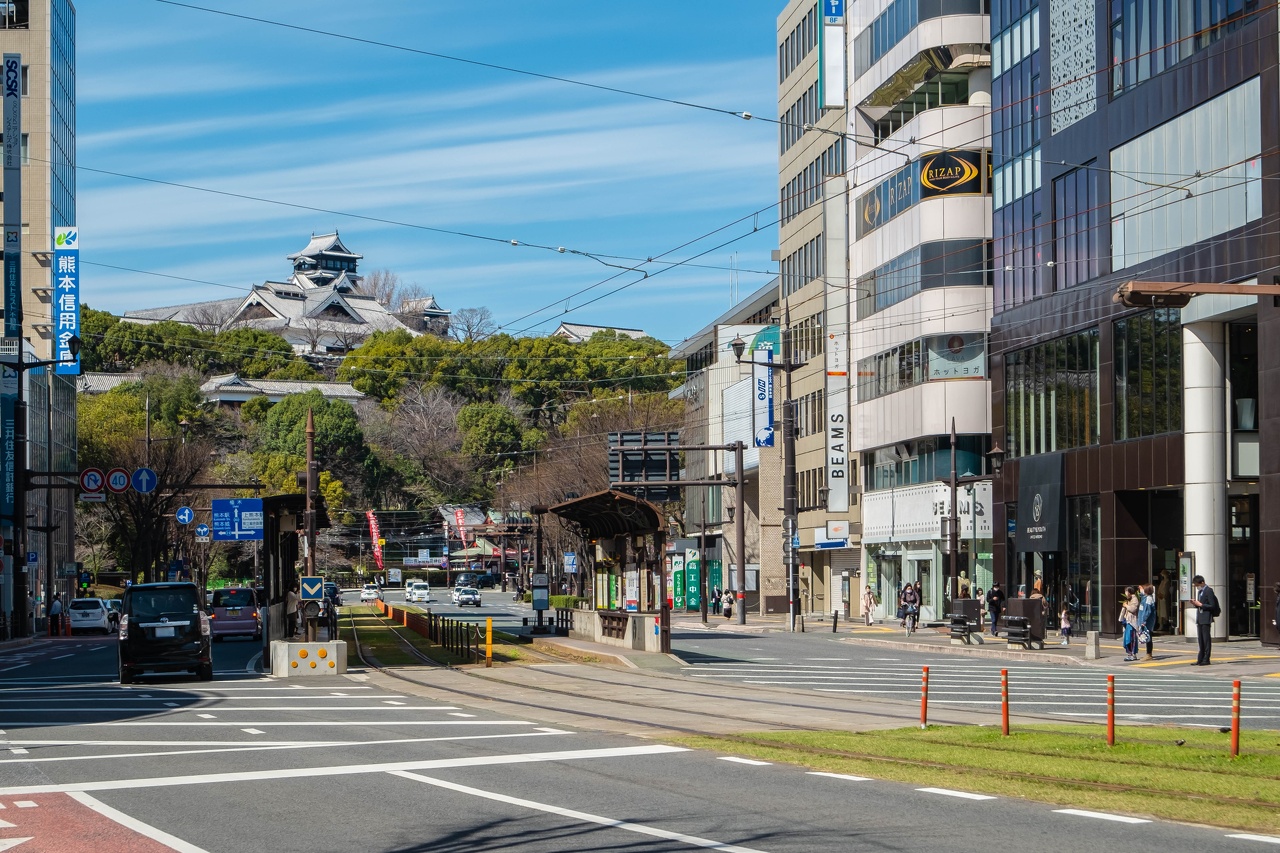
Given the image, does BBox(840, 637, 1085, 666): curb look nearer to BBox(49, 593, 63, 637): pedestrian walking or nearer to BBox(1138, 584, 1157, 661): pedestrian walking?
BBox(1138, 584, 1157, 661): pedestrian walking

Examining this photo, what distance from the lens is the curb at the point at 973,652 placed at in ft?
122

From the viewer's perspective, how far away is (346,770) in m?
15.1

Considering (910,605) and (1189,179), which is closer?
(1189,179)

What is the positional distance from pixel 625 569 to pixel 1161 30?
70.9 ft

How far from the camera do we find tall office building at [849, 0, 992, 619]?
194 feet

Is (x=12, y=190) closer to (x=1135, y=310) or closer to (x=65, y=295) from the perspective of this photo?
(x=65, y=295)

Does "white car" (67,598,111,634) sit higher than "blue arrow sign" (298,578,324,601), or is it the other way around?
"blue arrow sign" (298,578,324,601)

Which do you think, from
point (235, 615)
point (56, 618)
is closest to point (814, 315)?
point (235, 615)

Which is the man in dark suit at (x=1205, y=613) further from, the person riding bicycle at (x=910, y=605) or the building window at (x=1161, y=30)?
the person riding bicycle at (x=910, y=605)

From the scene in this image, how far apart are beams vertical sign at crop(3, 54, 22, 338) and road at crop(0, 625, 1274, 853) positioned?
56.0m

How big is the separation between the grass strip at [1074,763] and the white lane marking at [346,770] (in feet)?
3.62

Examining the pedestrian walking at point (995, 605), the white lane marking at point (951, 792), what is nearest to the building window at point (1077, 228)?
the pedestrian walking at point (995, 605)

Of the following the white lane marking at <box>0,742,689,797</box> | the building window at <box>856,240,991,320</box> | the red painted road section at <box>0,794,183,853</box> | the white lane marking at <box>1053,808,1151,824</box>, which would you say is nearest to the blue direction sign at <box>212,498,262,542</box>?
the building window at <box>856,240,991,320</box>

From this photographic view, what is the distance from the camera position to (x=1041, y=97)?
52188 millimetres
